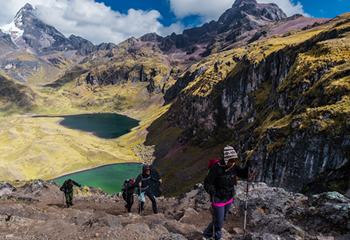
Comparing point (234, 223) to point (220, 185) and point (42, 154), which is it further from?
point (42, 154)

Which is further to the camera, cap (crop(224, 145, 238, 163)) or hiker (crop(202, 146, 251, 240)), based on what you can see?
hiker (crop(202, 146, 251, 240))

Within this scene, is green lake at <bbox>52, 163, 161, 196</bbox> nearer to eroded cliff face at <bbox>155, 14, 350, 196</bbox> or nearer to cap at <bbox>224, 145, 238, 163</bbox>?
eroded cliff face at <bbox>155, 14, 350, 196</bbox>

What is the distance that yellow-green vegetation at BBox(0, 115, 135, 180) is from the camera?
8800cm

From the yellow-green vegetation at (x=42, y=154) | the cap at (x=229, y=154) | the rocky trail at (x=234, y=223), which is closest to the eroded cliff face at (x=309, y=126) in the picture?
the rocky trail at (x=234, y=223)

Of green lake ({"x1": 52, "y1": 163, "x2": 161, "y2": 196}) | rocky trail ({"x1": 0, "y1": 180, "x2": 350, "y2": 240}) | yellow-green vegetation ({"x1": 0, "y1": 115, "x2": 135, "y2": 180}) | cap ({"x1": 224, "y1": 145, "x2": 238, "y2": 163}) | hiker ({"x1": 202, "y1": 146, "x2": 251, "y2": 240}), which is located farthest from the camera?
yellow-green vegetation ({"x1": 0, "y1": 115, "x2": 135, "y2": 180})

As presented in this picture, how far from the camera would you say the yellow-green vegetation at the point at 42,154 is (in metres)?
88.0

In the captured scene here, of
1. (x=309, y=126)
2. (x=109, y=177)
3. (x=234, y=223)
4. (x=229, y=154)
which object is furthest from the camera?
(x=109, y=177)

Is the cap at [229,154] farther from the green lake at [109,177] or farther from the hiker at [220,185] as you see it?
the green lake at [109,177]

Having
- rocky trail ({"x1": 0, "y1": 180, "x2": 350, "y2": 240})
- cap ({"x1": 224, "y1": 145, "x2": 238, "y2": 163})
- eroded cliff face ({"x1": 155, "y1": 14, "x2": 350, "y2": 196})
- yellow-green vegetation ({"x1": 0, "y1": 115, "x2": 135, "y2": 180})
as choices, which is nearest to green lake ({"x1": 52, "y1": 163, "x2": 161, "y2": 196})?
yellow-green vegetation ({"x1": 0, "y1": 115, "x2": 135, "y2": 180})

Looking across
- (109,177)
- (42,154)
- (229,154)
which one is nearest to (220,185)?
(229,154)

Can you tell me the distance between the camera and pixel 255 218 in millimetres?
13031

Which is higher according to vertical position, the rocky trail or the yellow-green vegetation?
the rocky trail

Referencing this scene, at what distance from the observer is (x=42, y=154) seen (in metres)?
98.0

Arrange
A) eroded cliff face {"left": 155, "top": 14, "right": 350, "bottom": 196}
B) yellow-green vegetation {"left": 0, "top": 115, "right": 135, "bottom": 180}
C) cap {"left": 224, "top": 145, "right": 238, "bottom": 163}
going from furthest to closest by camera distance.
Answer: yellow-green vegetation {"left": 0, "top": 115, "right": 135, "bottom": 180} < eroded cliff face {"left": 155, "top": 14, "right": 350, "bottom": 196} < cap {"left": 224, "top": 145, "right": 238, "bottom": 163}
